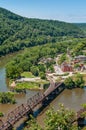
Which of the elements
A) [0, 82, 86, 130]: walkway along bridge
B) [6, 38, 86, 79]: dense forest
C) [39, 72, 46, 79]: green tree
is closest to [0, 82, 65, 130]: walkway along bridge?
[0, 82, 86, 130]: walkway along bridge

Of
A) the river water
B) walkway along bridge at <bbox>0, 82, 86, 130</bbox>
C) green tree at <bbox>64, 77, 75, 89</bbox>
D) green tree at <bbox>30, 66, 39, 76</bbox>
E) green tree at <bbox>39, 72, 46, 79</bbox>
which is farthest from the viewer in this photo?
green tree at <bbox>30, 66, 39, 76</bbox>

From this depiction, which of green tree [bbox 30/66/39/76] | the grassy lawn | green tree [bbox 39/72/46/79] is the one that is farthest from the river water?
green tree [bbox 30/66/39/76]

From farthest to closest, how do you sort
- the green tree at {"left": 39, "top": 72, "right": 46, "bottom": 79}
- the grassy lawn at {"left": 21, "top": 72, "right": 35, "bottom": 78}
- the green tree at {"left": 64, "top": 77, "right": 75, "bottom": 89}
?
1. the grassy lawn at {"left": 21, "top": 72, "right": 35, "bottom": 78}
2. the green tree at {"left": 39, "top": 72, "right": 46, "bottom": 79}
3. the green tree at {"left": 64, "top": 77, "right": 75, "bottom": 89}

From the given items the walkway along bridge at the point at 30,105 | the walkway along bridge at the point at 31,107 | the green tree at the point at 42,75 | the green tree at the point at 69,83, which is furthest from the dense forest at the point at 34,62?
the walkway along bridge at the point at 31,107

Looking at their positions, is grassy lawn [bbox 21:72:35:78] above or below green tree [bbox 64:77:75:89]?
below

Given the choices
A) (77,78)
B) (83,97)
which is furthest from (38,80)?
(83,97)

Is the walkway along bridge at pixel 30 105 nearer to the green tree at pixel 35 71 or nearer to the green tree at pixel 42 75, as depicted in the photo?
the green tree at pixel 42 75

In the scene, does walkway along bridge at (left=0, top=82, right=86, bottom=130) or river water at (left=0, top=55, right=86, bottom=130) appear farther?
river water at (left=0, top=55, right=86, bottom=130)

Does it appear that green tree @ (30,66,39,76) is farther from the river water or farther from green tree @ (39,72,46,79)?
the river water

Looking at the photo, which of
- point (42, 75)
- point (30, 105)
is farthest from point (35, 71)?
point (30, 105)
